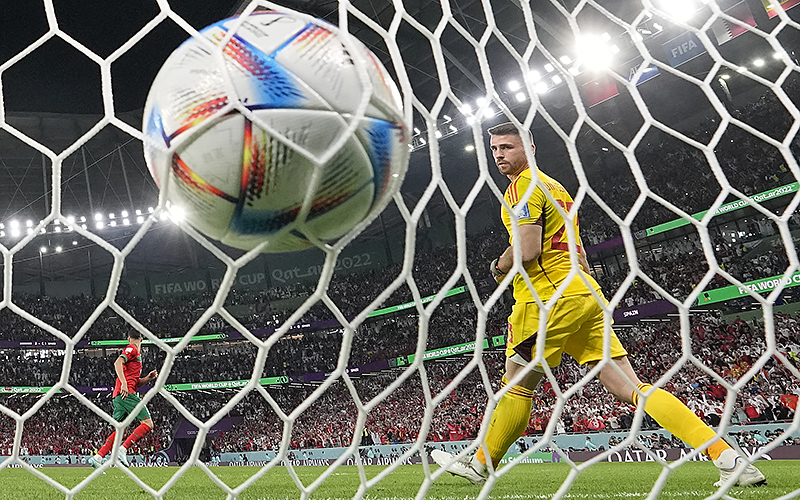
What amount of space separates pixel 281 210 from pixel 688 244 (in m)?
16.5

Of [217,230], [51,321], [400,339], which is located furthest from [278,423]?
[217,230]

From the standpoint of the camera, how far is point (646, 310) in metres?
13.1

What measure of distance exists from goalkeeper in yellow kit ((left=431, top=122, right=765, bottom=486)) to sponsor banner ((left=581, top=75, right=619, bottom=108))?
1264 cm

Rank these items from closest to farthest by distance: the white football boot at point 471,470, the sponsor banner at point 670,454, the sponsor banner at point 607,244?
1. the white football boot at point 471,470
2. the sponsor banner at point 670,454
3. the sponsor banner at point 607,244

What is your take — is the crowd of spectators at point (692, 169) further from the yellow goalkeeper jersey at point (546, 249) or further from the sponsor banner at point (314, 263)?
the yellow goalkeeper jersey at point (546, 249)

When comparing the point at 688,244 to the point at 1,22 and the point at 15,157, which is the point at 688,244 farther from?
the point at 15,157

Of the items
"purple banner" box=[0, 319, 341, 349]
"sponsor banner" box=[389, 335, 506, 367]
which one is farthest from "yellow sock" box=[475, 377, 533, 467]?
"purple banner" box=[0, 319, 341, 349]

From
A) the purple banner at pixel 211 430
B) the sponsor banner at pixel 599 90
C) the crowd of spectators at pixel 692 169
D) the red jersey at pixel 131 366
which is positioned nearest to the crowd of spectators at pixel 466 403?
the purple banner at pixel 211 430

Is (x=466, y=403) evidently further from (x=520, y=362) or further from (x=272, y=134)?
(x=272, y=134)

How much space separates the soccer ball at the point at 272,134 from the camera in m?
1.27

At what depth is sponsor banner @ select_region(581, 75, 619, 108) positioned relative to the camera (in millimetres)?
13797

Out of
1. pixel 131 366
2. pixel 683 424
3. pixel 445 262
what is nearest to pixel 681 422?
pixel 683 424

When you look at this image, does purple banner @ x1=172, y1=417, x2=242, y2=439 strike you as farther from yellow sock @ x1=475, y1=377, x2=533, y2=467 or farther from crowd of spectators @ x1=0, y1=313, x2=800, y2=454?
yellow sock @ x1=475, y1=377, x2=533, y2=467

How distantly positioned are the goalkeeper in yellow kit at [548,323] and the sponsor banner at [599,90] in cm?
1264
